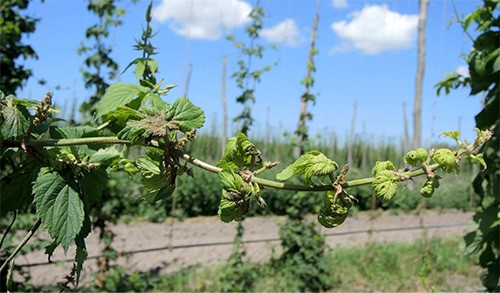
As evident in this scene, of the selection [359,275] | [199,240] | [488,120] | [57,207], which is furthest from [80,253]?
[199,240]

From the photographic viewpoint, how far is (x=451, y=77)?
280cm

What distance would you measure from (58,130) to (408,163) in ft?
1.68

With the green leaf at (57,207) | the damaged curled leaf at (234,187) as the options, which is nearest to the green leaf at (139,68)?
the green leaf at (57,207)

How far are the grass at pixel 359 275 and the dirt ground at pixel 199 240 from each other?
0.77 ft

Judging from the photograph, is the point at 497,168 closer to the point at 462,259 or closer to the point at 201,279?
the point at 201,279

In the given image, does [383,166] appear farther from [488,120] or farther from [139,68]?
[488,120]

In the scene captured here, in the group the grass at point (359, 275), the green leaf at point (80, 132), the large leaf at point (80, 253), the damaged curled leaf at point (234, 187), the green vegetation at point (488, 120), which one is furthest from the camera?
the grass at point (359, 275)

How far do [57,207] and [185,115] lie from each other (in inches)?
8.2

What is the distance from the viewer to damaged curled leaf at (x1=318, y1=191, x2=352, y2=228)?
1.84 ft

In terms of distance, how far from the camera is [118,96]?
0.80m

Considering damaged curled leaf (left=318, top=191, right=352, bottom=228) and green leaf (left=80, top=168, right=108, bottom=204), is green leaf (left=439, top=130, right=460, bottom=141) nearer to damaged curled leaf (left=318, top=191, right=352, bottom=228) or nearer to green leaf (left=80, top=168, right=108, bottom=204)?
damaged curled leaf (left=318, top=191, right=352, bottom=228)

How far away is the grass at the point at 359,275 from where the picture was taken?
14.9 feet

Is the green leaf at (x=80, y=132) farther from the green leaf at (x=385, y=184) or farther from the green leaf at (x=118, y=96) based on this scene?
the green leaf at (x=385, y=184)

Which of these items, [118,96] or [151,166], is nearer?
[151,166]
